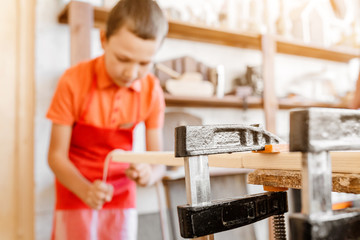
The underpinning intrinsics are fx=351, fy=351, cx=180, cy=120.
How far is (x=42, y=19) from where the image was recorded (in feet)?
5.27

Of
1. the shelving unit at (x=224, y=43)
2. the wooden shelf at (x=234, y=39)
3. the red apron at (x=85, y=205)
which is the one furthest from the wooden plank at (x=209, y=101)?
the red apron at (x=85, y=205)

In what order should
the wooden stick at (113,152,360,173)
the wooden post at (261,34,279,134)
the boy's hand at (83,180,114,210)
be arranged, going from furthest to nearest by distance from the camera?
the wooden post at (261,34,279,134) < the boy's hand at (83,180,114,210) < the wooden stick at (113,152,360,173)

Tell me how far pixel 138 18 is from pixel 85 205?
0.61m

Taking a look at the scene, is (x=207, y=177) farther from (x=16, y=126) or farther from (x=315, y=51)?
(x=315, y=51)

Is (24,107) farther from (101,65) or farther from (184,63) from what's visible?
(184,63)

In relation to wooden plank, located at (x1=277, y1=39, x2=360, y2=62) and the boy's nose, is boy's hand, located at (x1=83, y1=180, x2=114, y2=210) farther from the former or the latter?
wooden plank, located at (x1=277, y1=39, x2=360, y2=62)

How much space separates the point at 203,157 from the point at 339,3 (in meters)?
1.15

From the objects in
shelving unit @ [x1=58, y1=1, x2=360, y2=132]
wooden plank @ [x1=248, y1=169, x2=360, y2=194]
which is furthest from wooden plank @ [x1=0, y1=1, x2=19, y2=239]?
wooden plank @ [x1=248, y1=169, x2=360, y2=194]

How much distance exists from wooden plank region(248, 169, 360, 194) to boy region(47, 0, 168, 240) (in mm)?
625

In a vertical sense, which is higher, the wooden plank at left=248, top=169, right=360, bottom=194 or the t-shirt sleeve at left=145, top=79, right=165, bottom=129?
the t-shirt sleeve at left=145, top=79, right=165, bottom=129

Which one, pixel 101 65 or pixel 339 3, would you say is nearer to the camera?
pixel 101 65

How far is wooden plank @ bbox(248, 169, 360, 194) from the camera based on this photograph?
0.37 m

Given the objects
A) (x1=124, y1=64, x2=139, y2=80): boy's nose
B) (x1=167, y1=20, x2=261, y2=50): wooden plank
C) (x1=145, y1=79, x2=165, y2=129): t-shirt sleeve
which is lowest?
(x1=145, y1=79, x2=165, y2=129): t-shirt sleeve

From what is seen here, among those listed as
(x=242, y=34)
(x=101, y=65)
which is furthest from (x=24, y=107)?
(x=242, y=34)
